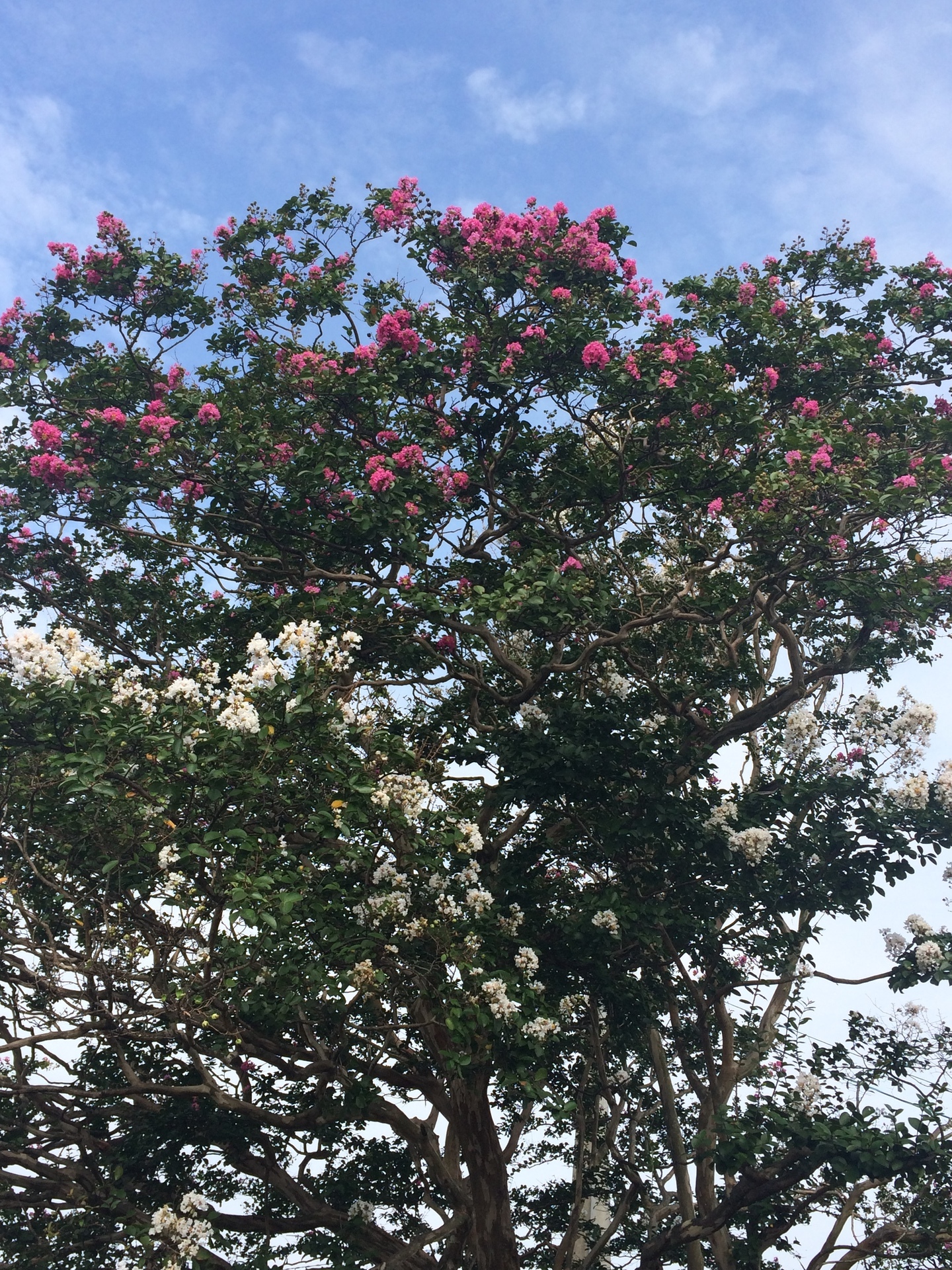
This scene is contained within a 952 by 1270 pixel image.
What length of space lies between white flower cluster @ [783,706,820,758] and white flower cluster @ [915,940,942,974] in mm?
2053

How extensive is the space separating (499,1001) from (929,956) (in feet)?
14.2

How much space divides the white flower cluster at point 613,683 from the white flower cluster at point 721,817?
1.35 m

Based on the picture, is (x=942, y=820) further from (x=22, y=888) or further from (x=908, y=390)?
(x=22, y=888)

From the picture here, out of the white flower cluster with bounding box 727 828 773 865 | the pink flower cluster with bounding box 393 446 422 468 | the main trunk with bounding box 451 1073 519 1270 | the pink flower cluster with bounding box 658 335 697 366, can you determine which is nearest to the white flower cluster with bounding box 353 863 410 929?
the main trunk with bounding box 451 1073 519 1270

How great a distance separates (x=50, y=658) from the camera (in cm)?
694

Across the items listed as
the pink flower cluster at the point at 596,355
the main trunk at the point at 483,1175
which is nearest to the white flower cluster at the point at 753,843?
the main trunk at the point at 483,1175

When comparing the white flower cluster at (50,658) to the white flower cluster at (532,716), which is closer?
the white flower cluster at (50,658)

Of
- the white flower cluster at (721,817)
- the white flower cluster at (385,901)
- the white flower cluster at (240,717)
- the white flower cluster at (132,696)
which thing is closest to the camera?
the white flower cluster at (240,717)

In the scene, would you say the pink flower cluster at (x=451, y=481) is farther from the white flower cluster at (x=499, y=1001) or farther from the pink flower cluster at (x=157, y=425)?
the white flower cluster at (x=499, y=1001)

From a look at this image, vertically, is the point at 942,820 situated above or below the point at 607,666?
below

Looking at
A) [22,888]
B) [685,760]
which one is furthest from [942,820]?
[22,888]

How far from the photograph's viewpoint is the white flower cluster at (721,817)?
30.2 feet

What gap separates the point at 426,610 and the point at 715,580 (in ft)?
11.0

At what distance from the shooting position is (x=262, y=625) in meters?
10.4
